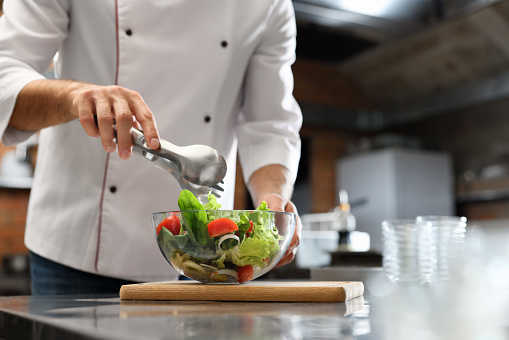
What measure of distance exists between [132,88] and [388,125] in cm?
521

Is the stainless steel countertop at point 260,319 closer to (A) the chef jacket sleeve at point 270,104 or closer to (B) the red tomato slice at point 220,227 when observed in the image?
(B) the red tomato slice at point 220,227

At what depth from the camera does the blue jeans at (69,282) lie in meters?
1.09

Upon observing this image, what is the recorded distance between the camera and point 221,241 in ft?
2.54

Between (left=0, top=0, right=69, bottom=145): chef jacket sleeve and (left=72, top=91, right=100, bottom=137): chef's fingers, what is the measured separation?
22 cm

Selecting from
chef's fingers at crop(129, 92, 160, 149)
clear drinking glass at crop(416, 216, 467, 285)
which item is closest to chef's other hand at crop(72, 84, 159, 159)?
chef's fingers at crop(129, 92, 160, 149)

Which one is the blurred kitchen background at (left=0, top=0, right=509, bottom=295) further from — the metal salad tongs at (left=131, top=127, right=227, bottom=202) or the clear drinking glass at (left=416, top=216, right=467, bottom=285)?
the metal salad tongs at (left=131, top=127, right=227, bottom=202)

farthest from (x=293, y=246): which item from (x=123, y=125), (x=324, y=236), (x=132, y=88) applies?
(x=324, y=236)

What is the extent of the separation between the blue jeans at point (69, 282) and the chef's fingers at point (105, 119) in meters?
0.37

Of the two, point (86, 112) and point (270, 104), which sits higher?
point (270, 104)

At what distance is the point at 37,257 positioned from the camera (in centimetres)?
115

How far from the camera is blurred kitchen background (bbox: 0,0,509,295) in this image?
152 inches

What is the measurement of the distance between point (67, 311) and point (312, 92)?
5522 millimetres

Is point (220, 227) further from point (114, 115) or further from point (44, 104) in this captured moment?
point (44, 104)

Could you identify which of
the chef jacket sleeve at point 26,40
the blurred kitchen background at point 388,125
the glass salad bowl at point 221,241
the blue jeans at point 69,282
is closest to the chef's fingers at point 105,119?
the glass salad bowl at point 221,241
